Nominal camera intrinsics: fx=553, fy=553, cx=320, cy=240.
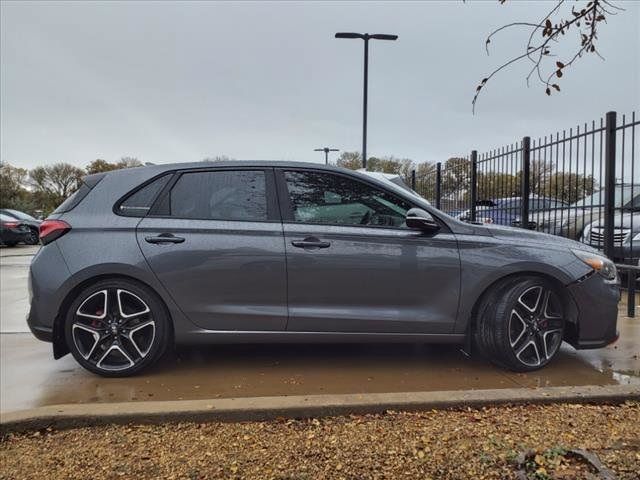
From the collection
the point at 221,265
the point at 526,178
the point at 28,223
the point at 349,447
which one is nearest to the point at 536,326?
Result: the point at 349,447

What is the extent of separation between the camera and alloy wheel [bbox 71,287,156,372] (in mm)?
3844

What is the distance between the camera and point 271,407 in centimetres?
303

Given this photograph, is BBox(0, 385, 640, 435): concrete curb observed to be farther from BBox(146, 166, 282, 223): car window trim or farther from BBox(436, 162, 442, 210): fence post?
BBox(436, 162, 442, 210): fence post

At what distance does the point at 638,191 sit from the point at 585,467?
21.1 feet

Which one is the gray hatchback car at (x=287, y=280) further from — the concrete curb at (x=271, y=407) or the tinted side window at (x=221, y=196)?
the concrete curb at (x=271, y=407)

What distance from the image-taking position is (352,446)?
2699 millimetres

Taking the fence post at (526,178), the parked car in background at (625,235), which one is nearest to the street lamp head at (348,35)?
the fence post at (526,178)

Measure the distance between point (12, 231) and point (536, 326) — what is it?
1958 centimetres

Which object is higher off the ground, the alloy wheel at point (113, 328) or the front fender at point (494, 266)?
the front fender at point (494, 266)

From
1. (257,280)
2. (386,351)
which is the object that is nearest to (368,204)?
(257,280)

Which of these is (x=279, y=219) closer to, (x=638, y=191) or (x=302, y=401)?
(x=302, y=401)

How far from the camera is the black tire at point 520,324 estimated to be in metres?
3.90

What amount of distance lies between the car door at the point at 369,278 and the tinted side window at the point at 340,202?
6cm

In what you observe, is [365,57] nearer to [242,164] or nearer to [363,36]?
[363,36]
